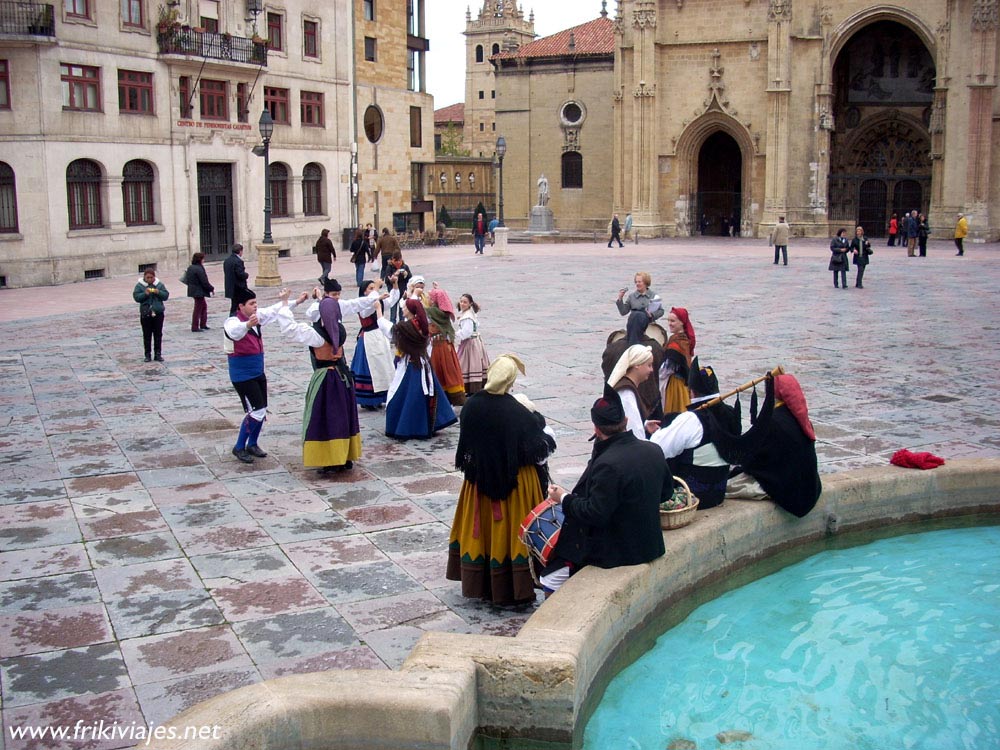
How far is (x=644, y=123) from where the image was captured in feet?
147

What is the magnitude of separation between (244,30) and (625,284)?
16.9m

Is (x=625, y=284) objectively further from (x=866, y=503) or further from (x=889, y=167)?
(x=889, y=167)

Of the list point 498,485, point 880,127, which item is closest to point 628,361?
point 498,485

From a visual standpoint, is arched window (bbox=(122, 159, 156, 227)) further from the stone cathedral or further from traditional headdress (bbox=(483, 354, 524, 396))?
traditional headdress (bbox=(483, 354, 524, 396))

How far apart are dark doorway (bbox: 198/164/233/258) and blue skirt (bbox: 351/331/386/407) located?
73.5 feet

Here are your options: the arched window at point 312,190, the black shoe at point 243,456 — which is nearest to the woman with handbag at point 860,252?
the black shoe at point 243,456

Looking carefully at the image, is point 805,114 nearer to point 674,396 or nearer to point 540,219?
point 540,219

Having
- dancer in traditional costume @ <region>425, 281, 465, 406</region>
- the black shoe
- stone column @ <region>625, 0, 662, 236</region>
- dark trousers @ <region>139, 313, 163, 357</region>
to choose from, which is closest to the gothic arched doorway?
stone column @ <region>625, 0, 662, 236</region>

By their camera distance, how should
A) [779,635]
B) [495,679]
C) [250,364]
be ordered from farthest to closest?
[250,364], [779,635], [495,679]

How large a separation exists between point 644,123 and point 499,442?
40.4 meters

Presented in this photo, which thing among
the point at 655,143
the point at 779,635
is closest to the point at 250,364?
the point at 779,635

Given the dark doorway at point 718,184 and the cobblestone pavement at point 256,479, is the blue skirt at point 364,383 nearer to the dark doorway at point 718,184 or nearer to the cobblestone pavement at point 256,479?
the cobblestone pavement at point 256,479

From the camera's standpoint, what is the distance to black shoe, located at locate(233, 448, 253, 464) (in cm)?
980

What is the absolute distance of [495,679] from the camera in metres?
5.04
